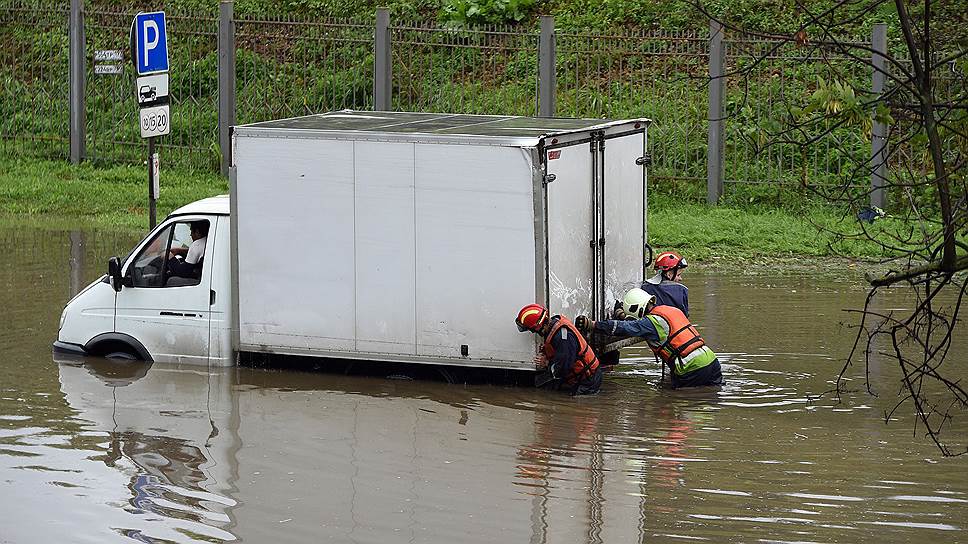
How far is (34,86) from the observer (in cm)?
2592

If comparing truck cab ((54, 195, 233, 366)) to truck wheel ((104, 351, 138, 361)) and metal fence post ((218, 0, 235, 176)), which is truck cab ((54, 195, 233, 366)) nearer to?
truck wheel ((104, 351, 138, 361))

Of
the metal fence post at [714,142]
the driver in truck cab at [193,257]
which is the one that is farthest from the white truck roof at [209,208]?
the metal fence post at [714,142]

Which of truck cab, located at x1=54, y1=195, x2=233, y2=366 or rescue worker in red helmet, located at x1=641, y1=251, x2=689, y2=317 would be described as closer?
truck cab, located at x1=54, y1=195, x2=233, y2=366

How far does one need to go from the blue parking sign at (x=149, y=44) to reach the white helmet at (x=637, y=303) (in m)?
6.23

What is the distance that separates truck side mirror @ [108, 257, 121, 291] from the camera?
12.7m

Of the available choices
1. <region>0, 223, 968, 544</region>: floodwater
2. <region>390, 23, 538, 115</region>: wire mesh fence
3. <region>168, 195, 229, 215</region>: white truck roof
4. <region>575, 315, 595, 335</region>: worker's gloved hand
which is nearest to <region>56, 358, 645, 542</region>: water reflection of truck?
<region>0, 223, 968, 544</region>: floodwater

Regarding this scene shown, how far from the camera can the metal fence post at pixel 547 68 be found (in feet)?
71.6

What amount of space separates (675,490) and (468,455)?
5.34 ft

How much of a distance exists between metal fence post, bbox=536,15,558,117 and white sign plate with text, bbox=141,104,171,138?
25.2 ft

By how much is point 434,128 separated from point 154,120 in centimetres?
460

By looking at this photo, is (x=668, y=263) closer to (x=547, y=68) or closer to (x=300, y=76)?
(x=547, y=68)

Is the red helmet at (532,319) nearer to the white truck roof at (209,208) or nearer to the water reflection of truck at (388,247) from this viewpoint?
the water reflection of truck at (388,247)

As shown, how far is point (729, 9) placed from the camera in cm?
2505

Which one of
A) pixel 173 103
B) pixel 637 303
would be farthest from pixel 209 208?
pixel 173 103
